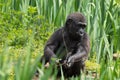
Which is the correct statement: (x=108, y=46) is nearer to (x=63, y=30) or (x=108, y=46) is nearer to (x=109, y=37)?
(x=109, y=37)

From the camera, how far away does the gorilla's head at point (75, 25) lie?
18.9 ft

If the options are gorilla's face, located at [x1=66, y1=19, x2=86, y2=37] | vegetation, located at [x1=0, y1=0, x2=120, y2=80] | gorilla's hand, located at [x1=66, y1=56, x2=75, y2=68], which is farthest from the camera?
vegetation, located at [x1=0, y1=0, x2=120, y2=80]

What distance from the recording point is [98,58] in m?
7.16

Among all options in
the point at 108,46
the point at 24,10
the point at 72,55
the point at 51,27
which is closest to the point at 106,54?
the point at 108,46

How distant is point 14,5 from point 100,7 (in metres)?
1.46

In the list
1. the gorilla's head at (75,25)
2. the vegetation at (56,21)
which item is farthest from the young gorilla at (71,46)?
the vegetation at (56,21)

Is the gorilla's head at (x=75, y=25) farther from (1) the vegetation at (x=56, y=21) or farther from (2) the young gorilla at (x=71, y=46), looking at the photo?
(1) the vegetation at (x=56, y=21)

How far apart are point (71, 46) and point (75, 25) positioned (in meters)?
0.27

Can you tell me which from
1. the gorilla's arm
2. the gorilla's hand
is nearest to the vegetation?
the gorilla's arm

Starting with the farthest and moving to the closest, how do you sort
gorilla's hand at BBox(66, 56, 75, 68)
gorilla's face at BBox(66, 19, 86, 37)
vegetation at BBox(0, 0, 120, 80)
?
vegetation at BBox(0, 0, 120, 80)
gorilla's face at BBox(66, 19, 86, 37)
gorilla's hand at BBox(66, 56, 75, 68)

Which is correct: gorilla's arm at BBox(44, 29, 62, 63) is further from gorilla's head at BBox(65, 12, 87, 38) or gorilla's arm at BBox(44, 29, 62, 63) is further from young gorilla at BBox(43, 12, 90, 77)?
gorilla's head at BBox(65, 12, 87, 38)

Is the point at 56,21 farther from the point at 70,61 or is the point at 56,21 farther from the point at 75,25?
the point at 70,61

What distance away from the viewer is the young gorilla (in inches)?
220

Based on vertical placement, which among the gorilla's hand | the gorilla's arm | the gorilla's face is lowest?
the gorilla's hand
